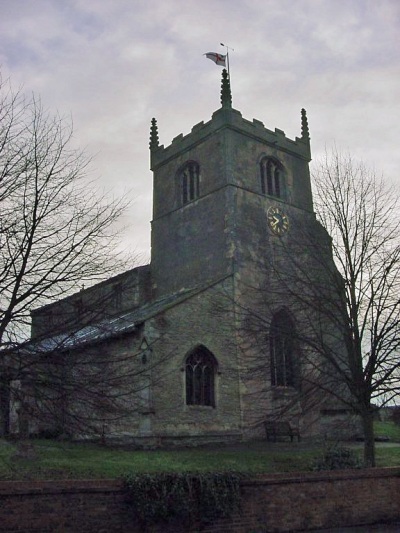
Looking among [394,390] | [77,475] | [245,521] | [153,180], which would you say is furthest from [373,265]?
[153,180]

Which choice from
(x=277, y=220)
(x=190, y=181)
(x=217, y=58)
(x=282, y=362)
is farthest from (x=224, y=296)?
(x=217, y=58)

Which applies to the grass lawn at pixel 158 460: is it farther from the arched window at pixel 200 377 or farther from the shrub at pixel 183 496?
the arched window at pixel 200 377

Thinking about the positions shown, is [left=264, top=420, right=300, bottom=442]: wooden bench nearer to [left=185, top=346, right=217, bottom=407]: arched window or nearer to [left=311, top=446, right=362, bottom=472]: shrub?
[left=185, top=346, right=217, bottom=407]: arched window

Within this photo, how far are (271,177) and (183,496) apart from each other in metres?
21.2

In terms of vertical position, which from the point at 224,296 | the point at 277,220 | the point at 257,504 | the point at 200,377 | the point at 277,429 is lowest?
the point at 257,504

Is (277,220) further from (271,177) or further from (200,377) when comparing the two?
(200,377)

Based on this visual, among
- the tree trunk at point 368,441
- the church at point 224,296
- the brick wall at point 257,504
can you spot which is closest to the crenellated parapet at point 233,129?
the church at point 224,296

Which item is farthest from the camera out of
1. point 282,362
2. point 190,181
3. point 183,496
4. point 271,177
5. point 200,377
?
point 190,181

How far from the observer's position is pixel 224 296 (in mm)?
23375

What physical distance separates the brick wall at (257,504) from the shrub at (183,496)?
0.58ft

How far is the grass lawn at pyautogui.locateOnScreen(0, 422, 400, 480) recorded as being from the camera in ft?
42.4

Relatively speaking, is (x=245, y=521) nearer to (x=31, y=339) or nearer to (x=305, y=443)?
(x=31, y=339)

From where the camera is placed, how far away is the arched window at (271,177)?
28208 millimetres

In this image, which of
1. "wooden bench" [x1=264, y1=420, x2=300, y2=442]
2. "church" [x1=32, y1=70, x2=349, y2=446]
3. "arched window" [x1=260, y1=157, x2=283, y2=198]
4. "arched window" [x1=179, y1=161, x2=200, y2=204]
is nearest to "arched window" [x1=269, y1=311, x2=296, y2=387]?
"church" [x1=32, y1=70, x2=349, y2=446]
